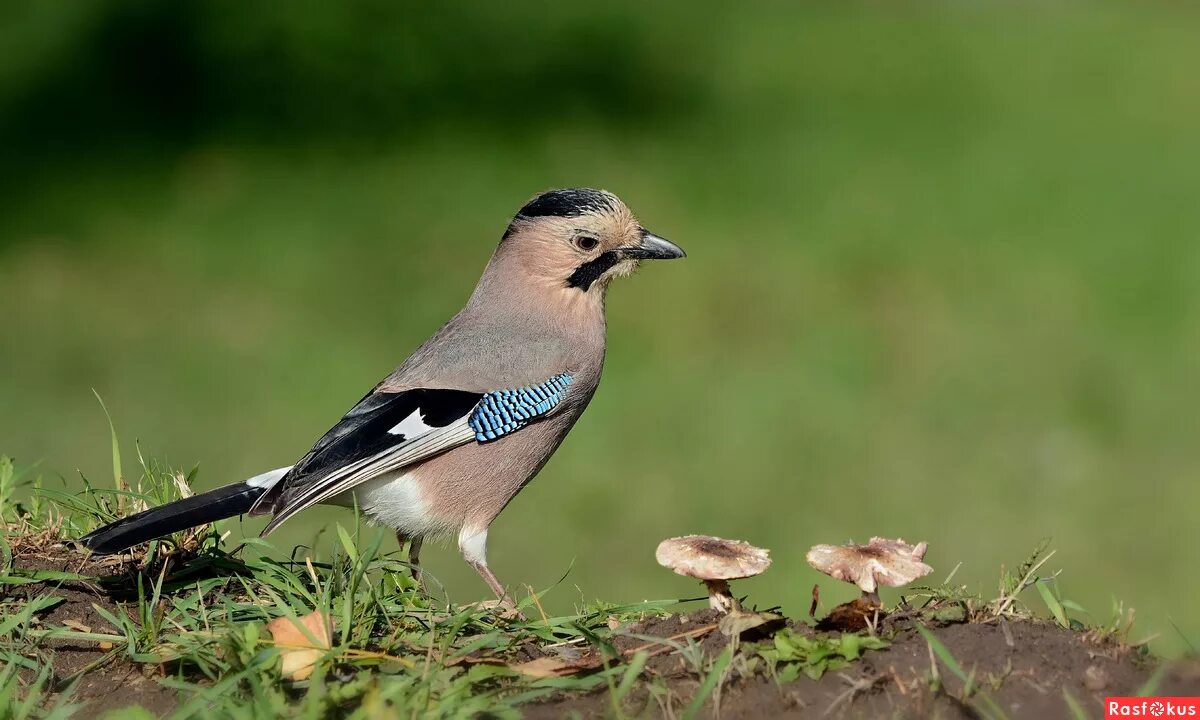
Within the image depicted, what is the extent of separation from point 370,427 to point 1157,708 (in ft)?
8.01

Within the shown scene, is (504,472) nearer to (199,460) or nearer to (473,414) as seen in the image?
(473,414)

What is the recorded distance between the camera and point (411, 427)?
4.46 metres

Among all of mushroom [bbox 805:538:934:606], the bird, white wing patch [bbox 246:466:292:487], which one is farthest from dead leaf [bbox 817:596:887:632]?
white wing patch [bbox 246:466:292:487]

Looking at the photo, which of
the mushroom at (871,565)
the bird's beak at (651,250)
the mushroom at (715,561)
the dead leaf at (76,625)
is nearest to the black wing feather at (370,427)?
the dead leaf at (76,625)

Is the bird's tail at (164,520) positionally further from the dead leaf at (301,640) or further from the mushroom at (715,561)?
the mushroom at (715,561)

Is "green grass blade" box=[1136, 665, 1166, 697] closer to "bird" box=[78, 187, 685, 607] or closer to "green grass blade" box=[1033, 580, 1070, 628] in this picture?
"green grass blade" box=[1033, 580, 1070, 628]

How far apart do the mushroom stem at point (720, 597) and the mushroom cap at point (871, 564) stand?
0.25 meters

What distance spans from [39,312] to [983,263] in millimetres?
6338

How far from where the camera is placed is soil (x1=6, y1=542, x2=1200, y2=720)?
119 inches

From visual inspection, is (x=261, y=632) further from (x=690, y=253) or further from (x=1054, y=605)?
(x=690, y=253)

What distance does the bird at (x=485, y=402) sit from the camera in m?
4.35

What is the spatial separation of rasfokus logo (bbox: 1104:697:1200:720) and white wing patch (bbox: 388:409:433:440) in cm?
224

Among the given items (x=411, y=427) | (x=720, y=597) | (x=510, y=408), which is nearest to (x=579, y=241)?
(x=510, y=408)

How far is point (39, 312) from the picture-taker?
30.6 ft
